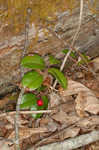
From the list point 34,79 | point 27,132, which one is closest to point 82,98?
point 34,79

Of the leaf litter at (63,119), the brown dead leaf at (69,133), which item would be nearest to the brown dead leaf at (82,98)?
the leaf litter at (63,119)

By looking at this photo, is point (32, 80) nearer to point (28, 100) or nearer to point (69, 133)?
point (28, 100)

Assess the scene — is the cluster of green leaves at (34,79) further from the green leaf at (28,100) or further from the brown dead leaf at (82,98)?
the brown dead leaf at (82,98)

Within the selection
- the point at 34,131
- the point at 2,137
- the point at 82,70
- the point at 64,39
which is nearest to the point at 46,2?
the point at 64,39

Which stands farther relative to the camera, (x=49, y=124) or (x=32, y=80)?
(x=49, y=124)

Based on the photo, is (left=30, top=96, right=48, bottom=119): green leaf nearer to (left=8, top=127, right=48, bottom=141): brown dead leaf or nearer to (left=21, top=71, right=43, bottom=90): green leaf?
(left=8, top=127, right=48, bottom=141): brown dead leaf

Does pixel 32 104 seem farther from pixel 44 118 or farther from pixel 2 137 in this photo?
pixel 2 137

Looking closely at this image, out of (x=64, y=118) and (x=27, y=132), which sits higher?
(x=64, y=118)
